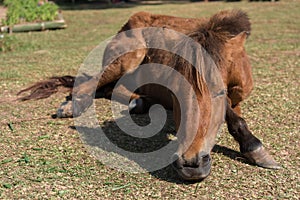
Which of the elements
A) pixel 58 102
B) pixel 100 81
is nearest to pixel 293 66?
pixel 100 81

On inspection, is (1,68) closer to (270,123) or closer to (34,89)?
(34,89)

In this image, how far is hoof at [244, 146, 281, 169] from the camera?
3.69 m

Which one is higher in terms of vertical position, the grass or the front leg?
the front leg

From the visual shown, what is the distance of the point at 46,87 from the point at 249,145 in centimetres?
337

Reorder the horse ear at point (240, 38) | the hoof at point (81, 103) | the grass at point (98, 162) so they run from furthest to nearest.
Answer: the hoof at point (81, 103) → the horse ear at point (240, 38) → the grass at point (98, 162)

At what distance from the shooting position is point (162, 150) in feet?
13.4

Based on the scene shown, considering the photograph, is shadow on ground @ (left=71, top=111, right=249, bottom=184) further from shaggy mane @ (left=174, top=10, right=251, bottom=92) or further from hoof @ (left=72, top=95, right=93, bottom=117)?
shaggy mane @ (left=174, top=10, right=251, bottom=92)

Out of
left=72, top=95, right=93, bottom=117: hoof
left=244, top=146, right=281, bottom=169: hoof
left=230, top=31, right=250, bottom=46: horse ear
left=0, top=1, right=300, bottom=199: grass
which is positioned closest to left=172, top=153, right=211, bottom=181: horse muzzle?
left=0, top=1, right=300, bottom=199: grass

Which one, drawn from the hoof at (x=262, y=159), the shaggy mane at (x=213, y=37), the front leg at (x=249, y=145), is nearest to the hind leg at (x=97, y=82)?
the shaggy mane at (x=213, y=37)

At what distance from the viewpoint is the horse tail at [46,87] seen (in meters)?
5.79

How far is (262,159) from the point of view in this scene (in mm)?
3709

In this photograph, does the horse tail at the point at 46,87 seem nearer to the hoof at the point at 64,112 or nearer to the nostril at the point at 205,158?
the hoof at the point at 64,112

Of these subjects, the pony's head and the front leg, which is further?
the front leg

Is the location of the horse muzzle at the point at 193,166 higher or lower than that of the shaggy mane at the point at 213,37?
lower
